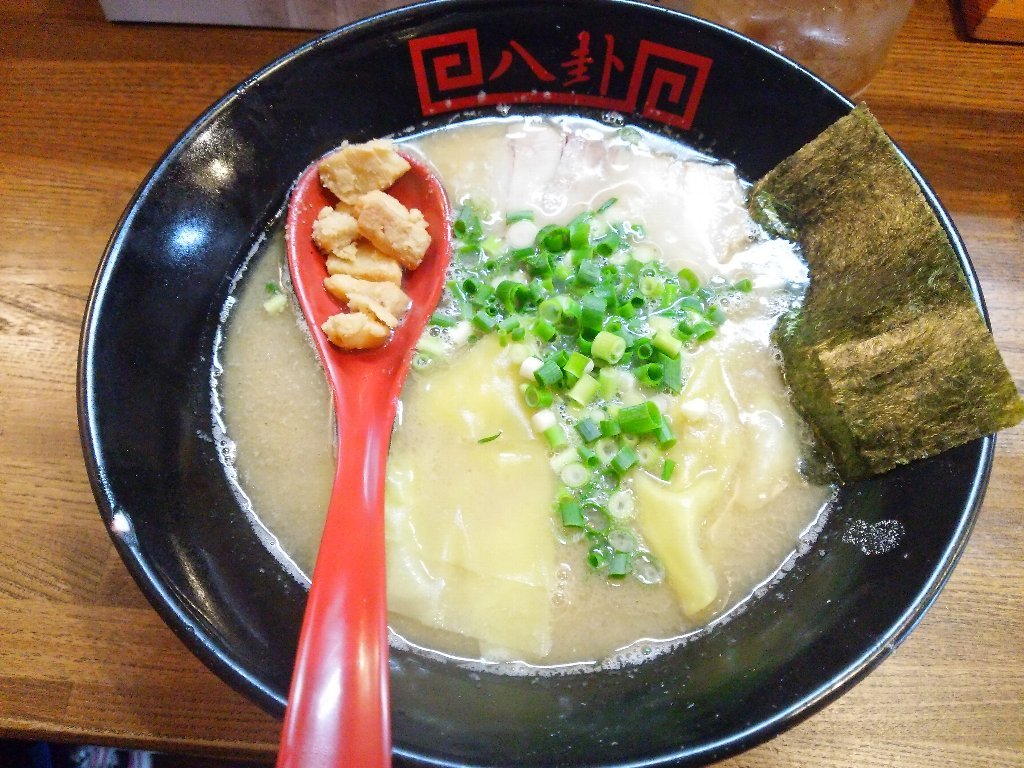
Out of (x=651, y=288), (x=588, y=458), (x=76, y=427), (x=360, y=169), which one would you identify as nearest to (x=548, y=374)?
(x=588, y=458)

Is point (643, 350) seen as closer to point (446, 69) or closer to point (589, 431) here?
point (589, 431)

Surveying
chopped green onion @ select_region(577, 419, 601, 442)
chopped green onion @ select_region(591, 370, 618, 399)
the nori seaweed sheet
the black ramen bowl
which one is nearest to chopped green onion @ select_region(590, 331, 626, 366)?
chopped green onion @ select_region(591, 370, 618, 399)

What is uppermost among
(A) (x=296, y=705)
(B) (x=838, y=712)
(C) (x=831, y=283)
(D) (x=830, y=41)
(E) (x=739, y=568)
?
(D) (x=830, y=41)

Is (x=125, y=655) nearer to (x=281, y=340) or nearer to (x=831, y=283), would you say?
(x=281, y=340)

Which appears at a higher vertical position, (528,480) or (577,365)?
(577,365)

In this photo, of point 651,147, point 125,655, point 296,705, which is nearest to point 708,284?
point 651,147

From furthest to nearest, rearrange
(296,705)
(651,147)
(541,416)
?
(651,147)
(541,416)
(296,705)

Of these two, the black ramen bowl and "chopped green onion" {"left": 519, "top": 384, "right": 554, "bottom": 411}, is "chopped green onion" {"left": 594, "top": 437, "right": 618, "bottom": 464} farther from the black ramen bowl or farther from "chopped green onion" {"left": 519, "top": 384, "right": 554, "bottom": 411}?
the black ramen bowl
